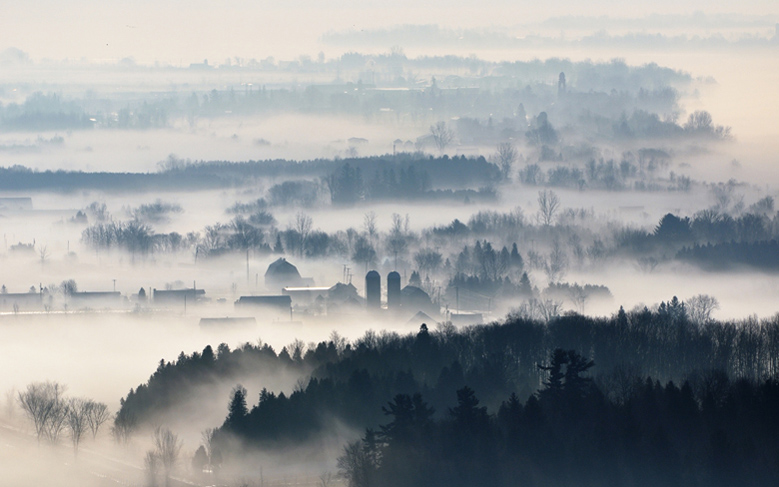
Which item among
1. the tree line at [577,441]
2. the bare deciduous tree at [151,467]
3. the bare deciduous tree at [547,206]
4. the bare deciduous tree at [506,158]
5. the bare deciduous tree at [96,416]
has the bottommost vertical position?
the bare deciduous tree at [151,467]

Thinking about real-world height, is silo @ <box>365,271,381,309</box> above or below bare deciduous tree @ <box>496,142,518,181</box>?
below

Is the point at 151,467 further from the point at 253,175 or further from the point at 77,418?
the point at 253,175

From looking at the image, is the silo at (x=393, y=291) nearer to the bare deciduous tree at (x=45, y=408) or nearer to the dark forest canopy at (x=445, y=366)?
the dark forest canopy at (x=445, y=366)

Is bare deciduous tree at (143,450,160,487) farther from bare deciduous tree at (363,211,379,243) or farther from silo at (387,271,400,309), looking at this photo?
bare deciduous tree at (363,211,379,243)

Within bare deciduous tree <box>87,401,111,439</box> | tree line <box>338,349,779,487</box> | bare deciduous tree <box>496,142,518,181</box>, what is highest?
bare deciduous tree <box>496,142,518,181</box>

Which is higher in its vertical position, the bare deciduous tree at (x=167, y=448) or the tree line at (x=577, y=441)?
the tree line at (x=577, y=441)

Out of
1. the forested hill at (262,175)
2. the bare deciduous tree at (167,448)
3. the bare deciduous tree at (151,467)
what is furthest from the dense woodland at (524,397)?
the forested hill at (262,175)

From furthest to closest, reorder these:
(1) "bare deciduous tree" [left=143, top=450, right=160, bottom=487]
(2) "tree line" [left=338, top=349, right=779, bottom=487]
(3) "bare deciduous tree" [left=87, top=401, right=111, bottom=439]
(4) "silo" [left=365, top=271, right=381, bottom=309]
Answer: (4) "silo" [left=365, top=271, right=381, bottom=309], (3) "bare deciduous tree" [left=87, top=401, right=111, bottom=439], (1) "bare deciduous tree" [left=143, top=450, right=160, bottom=487], (2) "tree line" [left=338, top=349, right=779, bottom=487]

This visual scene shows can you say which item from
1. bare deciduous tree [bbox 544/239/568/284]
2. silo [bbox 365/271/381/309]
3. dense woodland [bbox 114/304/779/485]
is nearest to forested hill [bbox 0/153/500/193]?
bare deciduous tree [bbox 544/239/568/284]
